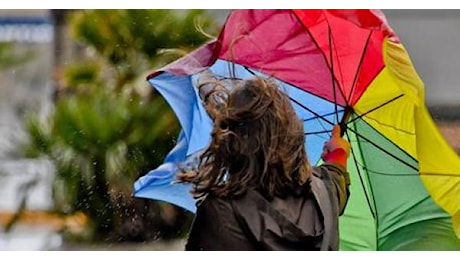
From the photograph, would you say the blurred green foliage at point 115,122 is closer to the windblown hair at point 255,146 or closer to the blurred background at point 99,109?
the blurred background at point 99,109

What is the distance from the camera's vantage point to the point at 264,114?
12.6ft

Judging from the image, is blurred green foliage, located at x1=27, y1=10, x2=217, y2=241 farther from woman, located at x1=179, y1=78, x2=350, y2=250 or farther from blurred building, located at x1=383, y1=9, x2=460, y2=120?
blurred building, located at x1=383, y1=9, x2=460, y2=120

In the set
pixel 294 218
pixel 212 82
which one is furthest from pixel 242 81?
pixel 294 218

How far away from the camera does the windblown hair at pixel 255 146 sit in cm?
384

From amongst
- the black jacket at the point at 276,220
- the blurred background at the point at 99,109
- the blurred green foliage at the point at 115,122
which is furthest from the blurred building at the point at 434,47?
the blurred green foliage at the point at 115,122

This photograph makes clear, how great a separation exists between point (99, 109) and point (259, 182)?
535mm

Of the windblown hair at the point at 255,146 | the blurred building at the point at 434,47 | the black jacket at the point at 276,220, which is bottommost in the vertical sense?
the black jacket at the point at 276,220

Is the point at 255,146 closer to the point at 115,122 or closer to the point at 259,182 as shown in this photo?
the point at 259,182

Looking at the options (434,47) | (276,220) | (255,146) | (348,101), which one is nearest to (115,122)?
(255,146)

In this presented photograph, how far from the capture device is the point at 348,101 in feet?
12.9

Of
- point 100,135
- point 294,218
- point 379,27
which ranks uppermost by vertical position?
point 379,27

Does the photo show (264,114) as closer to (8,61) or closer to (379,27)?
(379,27)

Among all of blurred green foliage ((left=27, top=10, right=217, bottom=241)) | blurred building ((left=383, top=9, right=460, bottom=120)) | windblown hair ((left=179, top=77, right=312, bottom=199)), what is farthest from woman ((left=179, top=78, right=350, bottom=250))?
blurred building ((left=383, top=9, right=460, bottom=120))

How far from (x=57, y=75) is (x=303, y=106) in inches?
29.7
